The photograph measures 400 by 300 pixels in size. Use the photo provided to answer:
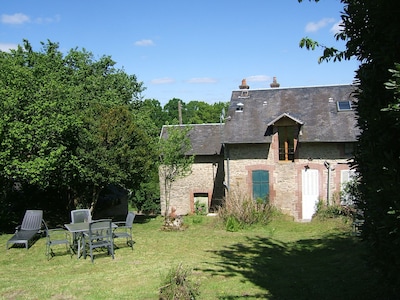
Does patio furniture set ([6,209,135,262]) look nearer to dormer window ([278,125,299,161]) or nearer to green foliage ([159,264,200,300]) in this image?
green foliage ([159,264,200,300])

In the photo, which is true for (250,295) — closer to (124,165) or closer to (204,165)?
(124,165)

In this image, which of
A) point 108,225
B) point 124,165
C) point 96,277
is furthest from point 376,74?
point 124,165

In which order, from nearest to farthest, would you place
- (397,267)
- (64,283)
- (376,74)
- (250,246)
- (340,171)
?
1. (397,267)
2. (376,74)
3. (64,283)
4. (250,246)
5. (340,171)

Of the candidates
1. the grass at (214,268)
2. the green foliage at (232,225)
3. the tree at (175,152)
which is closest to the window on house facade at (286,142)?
the tree at (175,152)

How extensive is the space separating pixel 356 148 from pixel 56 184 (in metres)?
13.5

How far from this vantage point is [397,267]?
449 cm

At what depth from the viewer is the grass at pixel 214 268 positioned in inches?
271

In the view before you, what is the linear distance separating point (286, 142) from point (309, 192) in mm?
2641

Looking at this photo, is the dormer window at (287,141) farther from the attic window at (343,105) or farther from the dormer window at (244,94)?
the dormer window at (244,94)

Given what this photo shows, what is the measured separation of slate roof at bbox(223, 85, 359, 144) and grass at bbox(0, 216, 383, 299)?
6.36 meters

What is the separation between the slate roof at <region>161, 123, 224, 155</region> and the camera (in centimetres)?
2264

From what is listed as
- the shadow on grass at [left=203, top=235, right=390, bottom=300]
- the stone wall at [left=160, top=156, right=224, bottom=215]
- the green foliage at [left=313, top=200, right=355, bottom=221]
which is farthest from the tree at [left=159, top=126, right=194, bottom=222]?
the shadow on grass at [left=203, top=235, right=390, bottom=300]

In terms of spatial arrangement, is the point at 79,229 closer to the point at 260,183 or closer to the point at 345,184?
the point at 260,183

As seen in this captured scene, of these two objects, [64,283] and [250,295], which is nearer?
[250,295]
